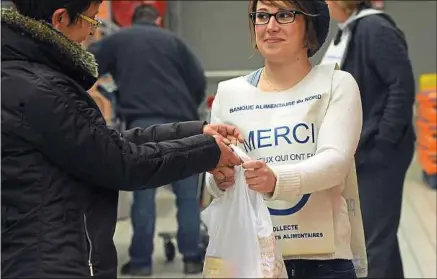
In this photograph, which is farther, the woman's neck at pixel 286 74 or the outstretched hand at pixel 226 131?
the woman's neck at pixel 286 74

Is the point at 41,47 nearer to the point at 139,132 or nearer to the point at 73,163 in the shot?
the point at 73,163

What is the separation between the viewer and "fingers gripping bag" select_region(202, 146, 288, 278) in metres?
1.63

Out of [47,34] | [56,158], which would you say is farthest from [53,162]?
[47,34]

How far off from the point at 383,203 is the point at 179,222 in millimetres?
1811

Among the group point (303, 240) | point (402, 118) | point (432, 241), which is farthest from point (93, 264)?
point (432, 241)

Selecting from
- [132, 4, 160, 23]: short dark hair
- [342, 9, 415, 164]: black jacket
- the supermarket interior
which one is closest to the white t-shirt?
[342, 9, 415, 164]: black jacket

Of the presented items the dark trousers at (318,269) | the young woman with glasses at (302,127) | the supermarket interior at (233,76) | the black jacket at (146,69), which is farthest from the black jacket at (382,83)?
the black jacket at (146,69)

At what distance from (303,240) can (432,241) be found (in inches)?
136

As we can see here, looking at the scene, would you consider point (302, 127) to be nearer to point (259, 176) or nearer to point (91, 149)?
point (259, 176)

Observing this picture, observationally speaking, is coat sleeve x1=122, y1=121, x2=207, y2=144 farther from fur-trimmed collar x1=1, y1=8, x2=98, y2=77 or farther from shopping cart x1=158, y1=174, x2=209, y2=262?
shopping cart x1=158, y1=174, x2=209, y2=262

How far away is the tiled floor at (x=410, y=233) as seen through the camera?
4555 millimetres

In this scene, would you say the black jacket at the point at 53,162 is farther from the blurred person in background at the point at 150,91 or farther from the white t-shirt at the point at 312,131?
the blurred person in background at the point at 150,91

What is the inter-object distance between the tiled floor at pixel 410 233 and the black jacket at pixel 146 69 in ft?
3.33

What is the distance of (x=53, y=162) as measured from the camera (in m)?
1.55
